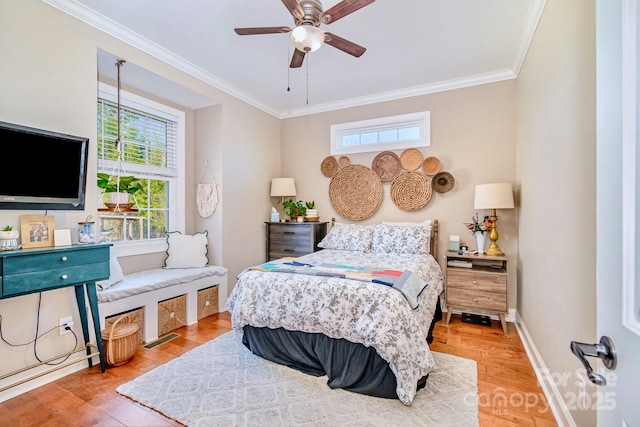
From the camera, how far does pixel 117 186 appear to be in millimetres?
2877

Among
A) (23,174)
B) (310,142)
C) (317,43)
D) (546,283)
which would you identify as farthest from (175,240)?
(546,283)

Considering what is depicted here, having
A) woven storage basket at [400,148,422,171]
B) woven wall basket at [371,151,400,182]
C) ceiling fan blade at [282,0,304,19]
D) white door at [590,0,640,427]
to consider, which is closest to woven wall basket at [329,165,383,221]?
woven wall basket at [371,151,400,182]

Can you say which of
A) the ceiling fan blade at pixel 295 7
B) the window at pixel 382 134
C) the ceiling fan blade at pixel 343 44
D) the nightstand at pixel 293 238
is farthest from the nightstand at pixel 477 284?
the ceiling fan blade at pixel 295 7

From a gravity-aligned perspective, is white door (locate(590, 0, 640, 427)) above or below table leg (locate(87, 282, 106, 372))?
above

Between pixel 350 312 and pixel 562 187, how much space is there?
5.00ft

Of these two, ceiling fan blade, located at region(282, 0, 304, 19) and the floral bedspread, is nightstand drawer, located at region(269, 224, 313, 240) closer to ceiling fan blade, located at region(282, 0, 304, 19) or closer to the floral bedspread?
the floral bedspread

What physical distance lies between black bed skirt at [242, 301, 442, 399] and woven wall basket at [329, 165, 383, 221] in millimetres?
2239

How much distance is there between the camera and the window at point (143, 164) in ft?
10.1

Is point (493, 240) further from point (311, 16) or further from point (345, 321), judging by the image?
point (311, 16)

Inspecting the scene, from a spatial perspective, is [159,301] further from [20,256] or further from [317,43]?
[317,43]

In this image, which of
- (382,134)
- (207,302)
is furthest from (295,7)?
(207,302)

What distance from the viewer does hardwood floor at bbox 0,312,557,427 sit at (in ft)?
5.67

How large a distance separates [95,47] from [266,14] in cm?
149

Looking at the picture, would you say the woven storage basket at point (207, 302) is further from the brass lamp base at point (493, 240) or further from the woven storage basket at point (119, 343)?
the brass lamp base at point (493, 240)
